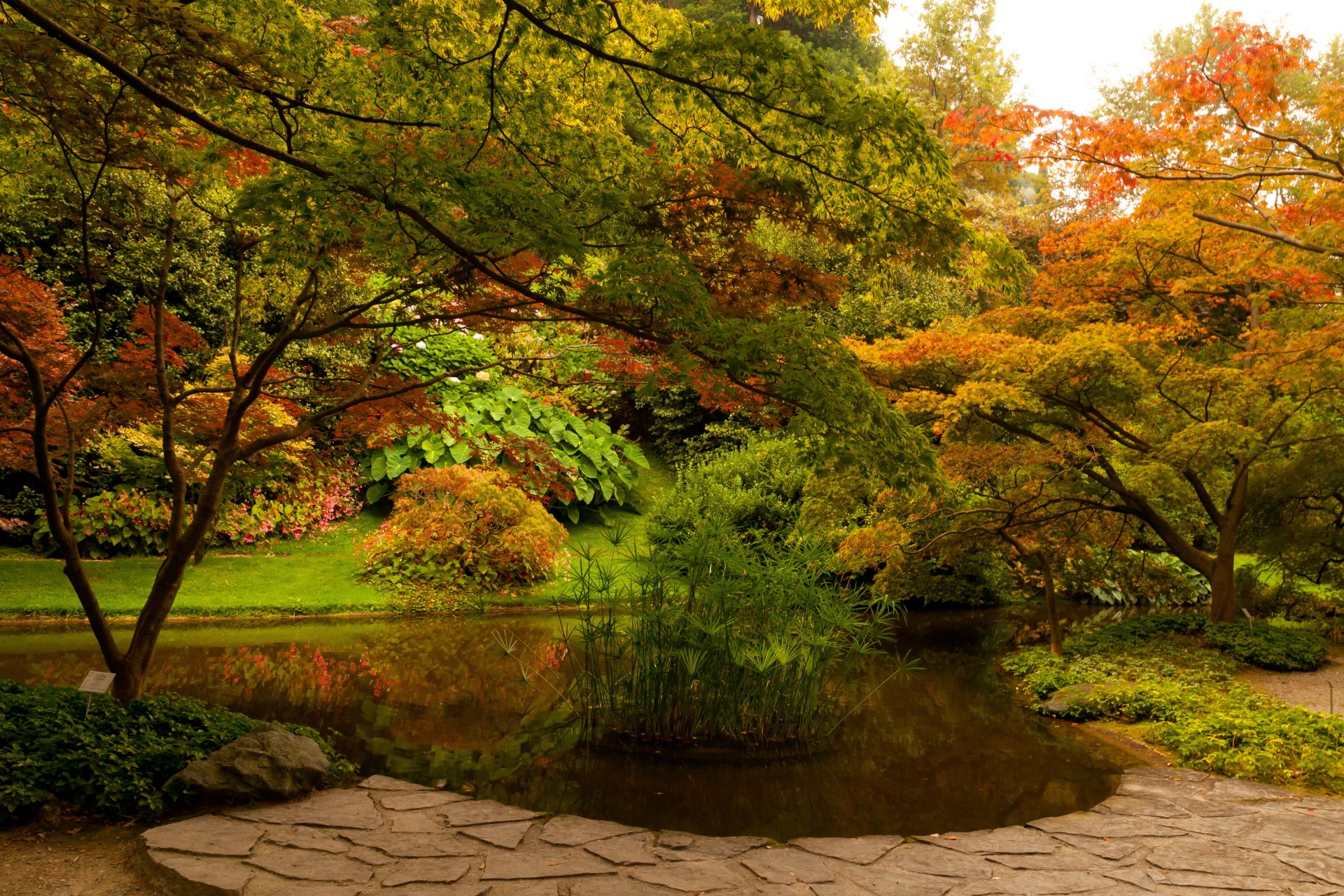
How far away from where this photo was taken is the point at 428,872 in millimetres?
3242

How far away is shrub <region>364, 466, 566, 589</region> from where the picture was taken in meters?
10.4

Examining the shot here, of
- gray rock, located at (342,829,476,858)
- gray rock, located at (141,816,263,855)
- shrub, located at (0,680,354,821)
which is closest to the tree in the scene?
shrub, located at (0,680,354,821)

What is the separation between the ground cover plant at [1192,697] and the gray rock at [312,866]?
4.66 m

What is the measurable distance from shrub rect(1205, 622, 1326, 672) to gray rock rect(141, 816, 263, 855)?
8059 mm

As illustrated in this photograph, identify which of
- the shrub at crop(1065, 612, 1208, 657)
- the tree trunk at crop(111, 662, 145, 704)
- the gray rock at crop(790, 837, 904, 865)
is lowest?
the gray rock at crop(790, 837, 904, 865)

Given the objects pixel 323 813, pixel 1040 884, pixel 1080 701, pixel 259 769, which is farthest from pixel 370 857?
pixel 1080 701

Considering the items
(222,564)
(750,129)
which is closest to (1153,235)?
(750,129)

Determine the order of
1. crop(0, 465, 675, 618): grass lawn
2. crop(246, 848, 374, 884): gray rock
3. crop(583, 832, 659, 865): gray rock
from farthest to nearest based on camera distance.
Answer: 1. crop(0, 465, 675, 618): grass lawn
2. crop(583, 832, 659, 865): gray rock
3. crop(246, 848, 374, 884): gray rock

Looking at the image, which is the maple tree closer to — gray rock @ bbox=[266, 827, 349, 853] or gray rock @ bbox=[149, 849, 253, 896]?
gray rock @ bbox=[266, 827, 349, 853]

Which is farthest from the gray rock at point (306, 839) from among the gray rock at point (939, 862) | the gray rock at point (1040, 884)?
the gray rock at point (1040, 884)

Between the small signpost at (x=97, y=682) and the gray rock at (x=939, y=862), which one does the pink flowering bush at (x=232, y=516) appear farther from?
the gray rock at (x=939, y=862)

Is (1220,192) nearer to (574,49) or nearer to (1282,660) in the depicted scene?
(1282,660)

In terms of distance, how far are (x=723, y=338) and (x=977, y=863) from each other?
2.37 m

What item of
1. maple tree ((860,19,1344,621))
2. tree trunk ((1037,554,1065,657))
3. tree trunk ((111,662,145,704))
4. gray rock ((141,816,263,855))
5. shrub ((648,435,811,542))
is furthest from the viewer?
shrub ((648,435,811,542))
